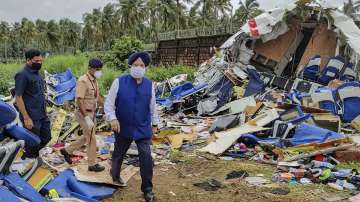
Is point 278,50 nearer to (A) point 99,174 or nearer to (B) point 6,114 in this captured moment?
(A) point 99,174

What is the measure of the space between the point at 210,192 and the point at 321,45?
33.6ft

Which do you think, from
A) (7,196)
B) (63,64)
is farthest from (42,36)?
(7,196)

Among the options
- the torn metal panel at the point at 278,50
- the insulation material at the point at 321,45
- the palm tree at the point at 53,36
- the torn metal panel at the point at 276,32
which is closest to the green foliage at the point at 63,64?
the torn metal panel at the point at 278,50

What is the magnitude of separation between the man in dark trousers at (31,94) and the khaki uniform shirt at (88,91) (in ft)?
1.59

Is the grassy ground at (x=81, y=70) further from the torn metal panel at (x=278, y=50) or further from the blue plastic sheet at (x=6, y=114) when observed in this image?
the blue plastic sheet at (x=6, y=114)

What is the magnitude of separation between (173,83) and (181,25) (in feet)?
115

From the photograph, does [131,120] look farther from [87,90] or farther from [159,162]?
[159,162]

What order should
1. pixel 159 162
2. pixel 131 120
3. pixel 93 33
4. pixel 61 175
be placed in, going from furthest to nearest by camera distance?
pixel 93 33 < pixel 159 162 < pixel 61 175 < pixel 131 120

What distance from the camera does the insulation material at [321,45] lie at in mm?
14137

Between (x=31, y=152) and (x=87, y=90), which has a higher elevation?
(x=87, y=90)

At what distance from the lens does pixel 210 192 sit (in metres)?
5.64

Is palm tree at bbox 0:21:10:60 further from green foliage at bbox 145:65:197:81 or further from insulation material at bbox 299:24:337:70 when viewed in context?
insulation material at bbox 299:24:337:70

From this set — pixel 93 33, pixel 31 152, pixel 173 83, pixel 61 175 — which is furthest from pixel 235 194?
pixel 93 33

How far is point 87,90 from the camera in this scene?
582cm
